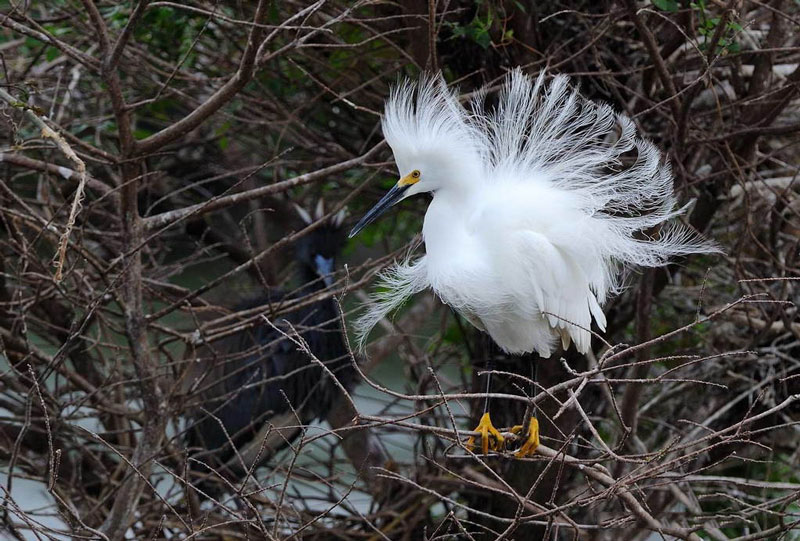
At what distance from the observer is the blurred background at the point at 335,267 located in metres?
2.16

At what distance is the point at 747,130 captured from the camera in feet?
7.92

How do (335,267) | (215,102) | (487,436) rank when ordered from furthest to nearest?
(335,267) < (487,436) < (215,102)

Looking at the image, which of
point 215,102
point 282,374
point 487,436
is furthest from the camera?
point 282,374

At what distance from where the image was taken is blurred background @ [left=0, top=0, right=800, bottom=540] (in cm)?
216

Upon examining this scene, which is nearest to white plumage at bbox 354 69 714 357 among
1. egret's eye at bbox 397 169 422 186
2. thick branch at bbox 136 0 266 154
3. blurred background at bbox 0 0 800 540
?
egret's eye at bbox 397 169 422 186

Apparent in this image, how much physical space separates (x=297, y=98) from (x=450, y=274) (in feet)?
6.32

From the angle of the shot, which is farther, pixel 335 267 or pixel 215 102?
pixel 335 267

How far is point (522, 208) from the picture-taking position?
81.0 inches

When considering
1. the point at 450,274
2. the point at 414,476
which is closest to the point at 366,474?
the point at 414,476

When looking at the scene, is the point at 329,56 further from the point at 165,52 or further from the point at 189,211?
the point at 189,211

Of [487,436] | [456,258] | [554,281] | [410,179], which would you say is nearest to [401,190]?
[410,179]

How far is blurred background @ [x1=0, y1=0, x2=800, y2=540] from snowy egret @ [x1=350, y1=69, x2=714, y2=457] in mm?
146

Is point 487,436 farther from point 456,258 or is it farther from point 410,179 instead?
point 410,179

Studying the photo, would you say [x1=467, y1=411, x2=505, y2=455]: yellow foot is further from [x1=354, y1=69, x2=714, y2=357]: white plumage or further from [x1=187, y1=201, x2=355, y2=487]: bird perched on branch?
[x1=187, y1=201, x2=355, y2=487]: bird perched on branch
